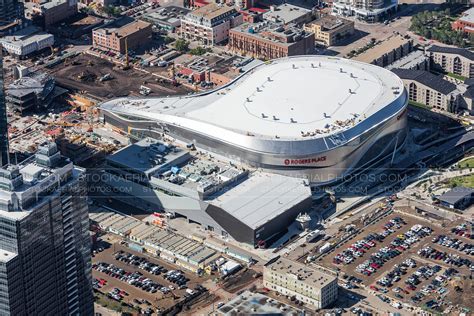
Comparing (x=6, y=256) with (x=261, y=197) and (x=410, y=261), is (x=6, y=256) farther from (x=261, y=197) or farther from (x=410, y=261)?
(x=410, y=261)

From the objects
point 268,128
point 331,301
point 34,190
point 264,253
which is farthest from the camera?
point 268,128

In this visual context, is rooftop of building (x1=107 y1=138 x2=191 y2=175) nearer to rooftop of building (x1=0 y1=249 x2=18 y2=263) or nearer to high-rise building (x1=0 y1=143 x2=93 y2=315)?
high-rise building (x1=0 y1=143 x2=93 y2=315)

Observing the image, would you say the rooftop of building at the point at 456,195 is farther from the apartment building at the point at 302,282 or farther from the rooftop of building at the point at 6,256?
the rooftop of building at the point at 6,256

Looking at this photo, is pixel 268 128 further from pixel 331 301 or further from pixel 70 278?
pixel 70 278

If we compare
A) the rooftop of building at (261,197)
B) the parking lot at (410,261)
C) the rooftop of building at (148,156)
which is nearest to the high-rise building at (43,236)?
the rooftop of building at (261,197)

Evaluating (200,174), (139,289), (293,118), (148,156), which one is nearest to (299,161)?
(293,118)

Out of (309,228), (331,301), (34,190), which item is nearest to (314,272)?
(331,301)
